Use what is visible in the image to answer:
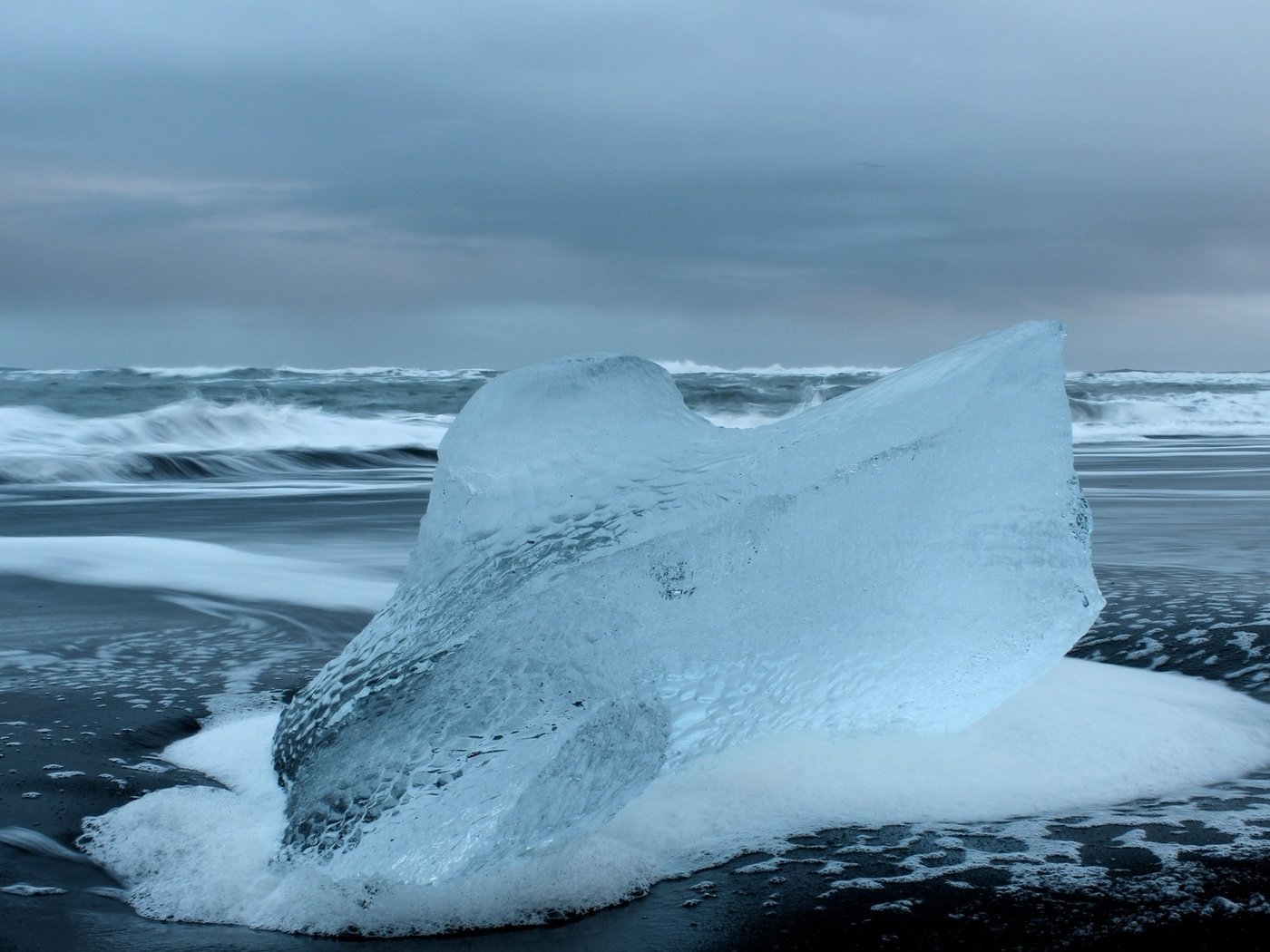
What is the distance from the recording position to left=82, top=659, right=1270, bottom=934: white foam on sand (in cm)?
188

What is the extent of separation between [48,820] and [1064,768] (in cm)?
198

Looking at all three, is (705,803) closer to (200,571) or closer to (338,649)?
(338,649)

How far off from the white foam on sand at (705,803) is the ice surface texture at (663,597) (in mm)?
71

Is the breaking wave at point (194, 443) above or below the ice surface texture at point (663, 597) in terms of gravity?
above

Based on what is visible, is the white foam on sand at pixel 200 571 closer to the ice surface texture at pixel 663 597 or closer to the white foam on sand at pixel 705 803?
the white foam on sand at pixel 705 803

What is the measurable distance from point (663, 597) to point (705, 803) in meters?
0.43

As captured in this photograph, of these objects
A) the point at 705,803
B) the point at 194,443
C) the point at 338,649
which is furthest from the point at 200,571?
the point at 194,443

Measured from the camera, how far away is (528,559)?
223cm

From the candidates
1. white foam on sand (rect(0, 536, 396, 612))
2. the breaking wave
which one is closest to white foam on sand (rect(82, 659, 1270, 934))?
white foam on sand (rect(0, 536, 396, 612))

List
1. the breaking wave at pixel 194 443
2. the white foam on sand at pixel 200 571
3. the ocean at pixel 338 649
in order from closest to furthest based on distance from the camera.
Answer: the ocean at pixel 338 649 → the white foam on sand at pixel 200 571 → the breaking wave at pixel 194 443

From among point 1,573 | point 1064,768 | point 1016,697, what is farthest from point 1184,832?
point 1,573

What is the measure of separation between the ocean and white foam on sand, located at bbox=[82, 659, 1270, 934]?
5cm

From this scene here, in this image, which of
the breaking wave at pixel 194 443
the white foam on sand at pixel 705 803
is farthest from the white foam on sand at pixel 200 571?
the breaking wave at pixel 194 443

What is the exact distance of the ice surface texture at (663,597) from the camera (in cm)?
195
